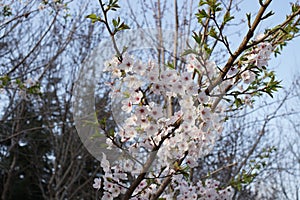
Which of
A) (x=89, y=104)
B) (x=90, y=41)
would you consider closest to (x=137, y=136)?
(x=89, y=104)

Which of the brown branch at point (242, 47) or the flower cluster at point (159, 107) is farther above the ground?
the brown branch at point (242, 47)

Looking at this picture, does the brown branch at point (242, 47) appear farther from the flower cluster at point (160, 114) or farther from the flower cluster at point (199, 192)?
the flower cluster at point (199, 192)

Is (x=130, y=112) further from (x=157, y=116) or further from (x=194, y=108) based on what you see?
(x=194, y=108)

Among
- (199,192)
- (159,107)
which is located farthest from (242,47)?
(199,192)

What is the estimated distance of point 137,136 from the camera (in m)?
1.37

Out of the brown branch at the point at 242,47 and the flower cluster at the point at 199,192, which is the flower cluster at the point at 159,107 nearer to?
the brown branch at the point at 242,47

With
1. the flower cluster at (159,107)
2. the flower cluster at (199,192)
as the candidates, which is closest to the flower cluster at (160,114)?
the flower cluster at (159,107)

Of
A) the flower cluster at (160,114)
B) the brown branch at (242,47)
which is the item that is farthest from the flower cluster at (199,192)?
the brown branch at (242,47)

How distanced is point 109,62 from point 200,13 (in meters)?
0.37

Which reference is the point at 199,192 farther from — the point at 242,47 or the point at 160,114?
the point at 242,47

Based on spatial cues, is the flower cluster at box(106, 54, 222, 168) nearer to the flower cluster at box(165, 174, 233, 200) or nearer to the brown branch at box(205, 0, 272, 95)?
the brown branch at box(205, 0, 272, 95)

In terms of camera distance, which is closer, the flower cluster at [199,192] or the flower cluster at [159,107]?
the flower cluster at [159,107]

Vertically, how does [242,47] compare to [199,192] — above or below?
above

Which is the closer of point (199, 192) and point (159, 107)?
point (159, 107)
